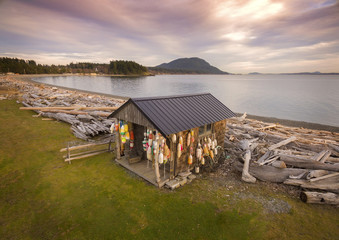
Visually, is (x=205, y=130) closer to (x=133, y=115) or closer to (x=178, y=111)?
(x=178, y=111)

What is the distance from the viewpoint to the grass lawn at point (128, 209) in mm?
6453

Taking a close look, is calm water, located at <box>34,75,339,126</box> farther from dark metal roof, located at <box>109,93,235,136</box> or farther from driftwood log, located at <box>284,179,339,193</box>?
dark metal roof, located at <box>109,93,235,136</box>

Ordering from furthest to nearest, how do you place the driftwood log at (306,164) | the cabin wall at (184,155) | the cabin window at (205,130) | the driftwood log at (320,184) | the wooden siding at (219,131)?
the wooden siding at (219,131), the cabin window at (205,130), the cabin wall at (184,155), the driftwood log at (306,164), the driftwood log at (320,184)

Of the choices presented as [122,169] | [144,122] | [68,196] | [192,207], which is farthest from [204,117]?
[68,196]

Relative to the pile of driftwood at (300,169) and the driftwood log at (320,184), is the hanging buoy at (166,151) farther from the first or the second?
the driftwood log at (320,184)

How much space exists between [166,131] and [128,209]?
390cm

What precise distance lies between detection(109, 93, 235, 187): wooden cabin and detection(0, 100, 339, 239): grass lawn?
1.11 meters

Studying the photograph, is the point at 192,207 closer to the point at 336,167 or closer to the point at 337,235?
the point at 337,235

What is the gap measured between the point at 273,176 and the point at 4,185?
14.5 metres

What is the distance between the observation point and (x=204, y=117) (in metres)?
10.3

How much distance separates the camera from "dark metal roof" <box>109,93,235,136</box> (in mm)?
8383

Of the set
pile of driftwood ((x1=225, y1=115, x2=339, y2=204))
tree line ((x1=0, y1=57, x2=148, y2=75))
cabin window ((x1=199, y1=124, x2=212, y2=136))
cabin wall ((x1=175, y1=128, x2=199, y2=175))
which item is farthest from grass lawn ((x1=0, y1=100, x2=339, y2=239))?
tree line ((x1=0, y1=57, x2=148, y2=75))

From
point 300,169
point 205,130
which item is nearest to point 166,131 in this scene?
point 205,130

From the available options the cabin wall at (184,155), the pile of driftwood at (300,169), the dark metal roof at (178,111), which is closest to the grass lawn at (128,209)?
the pile of driftwood at (300,169)
